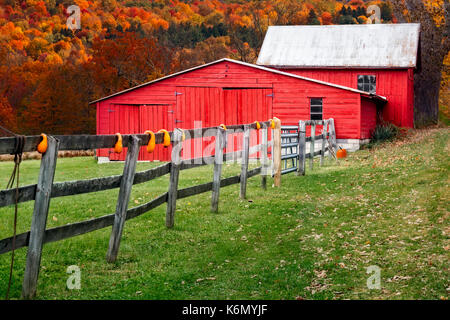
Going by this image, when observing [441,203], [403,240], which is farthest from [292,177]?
[403,240]

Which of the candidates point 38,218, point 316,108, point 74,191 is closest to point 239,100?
point 316,108

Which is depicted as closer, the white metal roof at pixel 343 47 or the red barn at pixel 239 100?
the red barn at pixel 239 100

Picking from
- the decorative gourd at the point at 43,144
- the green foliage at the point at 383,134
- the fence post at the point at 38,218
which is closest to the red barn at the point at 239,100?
the green foliage at the point at 383,134

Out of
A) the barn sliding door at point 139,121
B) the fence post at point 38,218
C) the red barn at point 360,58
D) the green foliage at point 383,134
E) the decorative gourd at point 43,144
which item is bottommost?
the green foliage at point 383,134

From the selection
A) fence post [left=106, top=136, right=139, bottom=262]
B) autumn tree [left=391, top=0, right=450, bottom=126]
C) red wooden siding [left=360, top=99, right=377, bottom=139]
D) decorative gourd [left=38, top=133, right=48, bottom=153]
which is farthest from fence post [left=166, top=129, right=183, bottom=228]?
autumn tree [left=391, top=0, right=450, bottom=126]

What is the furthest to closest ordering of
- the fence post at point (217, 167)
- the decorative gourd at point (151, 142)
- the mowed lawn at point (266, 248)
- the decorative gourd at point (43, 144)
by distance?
the fence post at point (217, 167) < the decorative gourd at point (151, 142) < the mowed lawn at point (266, 248) < the decorative gourd at point (43, 144)

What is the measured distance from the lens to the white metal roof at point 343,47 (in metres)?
35.7

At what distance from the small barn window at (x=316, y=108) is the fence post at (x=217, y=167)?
17781 millimetres

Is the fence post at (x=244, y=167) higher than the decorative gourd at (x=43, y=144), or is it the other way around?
the decorative gourd at (x=43, y=144)

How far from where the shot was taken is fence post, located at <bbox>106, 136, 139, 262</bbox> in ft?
23.6

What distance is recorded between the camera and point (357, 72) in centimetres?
3584

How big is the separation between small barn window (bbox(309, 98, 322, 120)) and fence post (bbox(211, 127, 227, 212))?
17781 millimetres

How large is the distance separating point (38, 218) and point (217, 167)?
5.32 m

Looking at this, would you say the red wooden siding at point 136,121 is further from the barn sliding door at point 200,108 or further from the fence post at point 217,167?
the fence post at point 217,167
